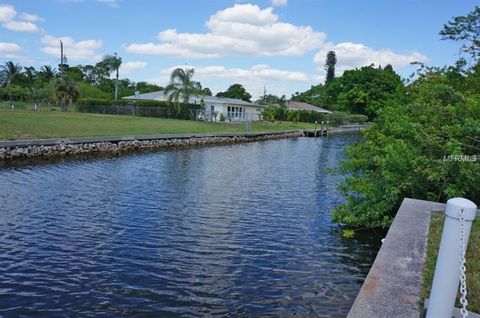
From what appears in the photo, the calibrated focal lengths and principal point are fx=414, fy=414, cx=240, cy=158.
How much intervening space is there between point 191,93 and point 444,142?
4426 cm

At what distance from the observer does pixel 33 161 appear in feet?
64.0

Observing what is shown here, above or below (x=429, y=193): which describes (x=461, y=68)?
above

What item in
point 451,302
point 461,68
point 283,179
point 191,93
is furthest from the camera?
point 191,93

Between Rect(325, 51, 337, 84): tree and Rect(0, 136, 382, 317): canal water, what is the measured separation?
377 feet

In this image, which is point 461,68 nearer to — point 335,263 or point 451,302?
point 335,263

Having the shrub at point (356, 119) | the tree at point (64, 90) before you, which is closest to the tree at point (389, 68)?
the shrub at point (356, 119)

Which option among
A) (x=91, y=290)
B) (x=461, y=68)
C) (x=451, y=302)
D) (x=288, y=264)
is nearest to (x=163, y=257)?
(x=91, y=290)

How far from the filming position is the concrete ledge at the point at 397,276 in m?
3.93

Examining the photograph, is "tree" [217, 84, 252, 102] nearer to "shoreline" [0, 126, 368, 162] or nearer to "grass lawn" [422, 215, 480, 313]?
"shoreline" [0, 126, 368, 162]

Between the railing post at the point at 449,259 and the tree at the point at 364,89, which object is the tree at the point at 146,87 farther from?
the railing post at the point at 449,259

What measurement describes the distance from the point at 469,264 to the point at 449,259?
8.17 feet

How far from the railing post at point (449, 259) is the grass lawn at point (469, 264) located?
1090 mm

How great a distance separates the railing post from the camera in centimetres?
295

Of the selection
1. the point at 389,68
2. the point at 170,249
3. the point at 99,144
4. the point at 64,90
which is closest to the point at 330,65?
the point at 389,68
